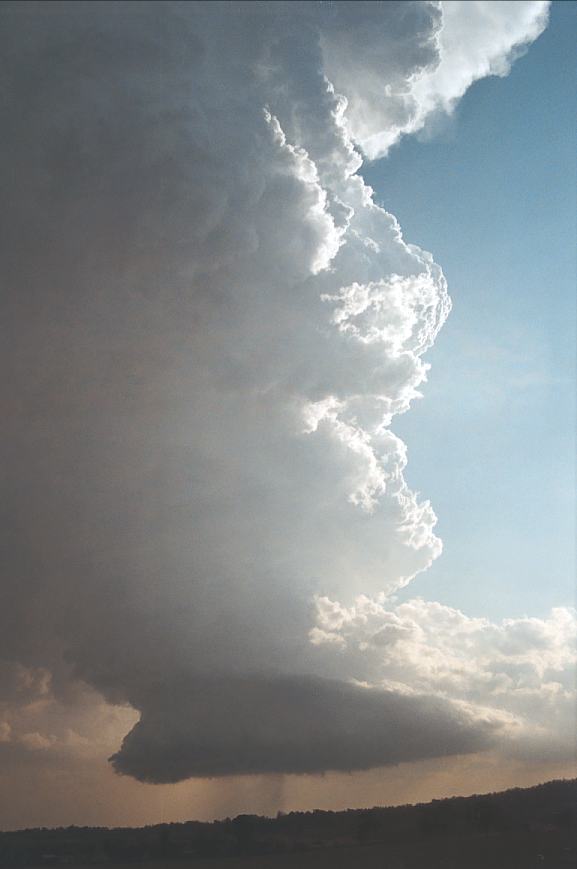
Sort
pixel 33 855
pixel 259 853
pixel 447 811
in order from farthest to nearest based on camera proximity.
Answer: pixel 33 855 → pixel 259 853 → pixel 447 811

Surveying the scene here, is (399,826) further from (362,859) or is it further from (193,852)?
(193,852)

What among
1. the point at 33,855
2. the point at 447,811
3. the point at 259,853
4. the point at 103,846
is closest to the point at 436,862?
the point at 447,811

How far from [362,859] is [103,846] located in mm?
31104

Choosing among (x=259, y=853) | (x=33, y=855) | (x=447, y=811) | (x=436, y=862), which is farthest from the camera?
(x=33, y=855)

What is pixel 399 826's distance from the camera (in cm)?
6775

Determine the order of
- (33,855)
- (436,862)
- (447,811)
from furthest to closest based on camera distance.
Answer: (33,855)
(447,811)
(436,862)

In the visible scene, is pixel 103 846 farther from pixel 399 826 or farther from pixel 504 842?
pixel 504 842

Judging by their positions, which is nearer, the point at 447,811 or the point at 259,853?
the point at 447,811

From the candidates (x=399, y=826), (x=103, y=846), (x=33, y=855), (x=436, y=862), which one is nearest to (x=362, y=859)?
(x=436, y=862)

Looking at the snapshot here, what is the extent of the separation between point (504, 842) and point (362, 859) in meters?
11.0

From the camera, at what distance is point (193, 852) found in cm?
7300

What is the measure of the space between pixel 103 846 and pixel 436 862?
37.3 m

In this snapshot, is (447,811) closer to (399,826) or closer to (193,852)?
(399,826)

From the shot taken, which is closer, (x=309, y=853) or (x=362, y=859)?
(x=362, y=859)
